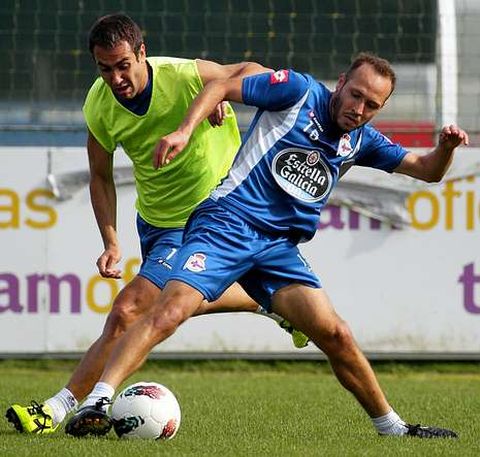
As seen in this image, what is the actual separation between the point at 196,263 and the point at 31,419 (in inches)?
48.1

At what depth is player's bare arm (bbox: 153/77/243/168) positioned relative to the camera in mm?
5805

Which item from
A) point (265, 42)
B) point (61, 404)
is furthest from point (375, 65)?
point (265, 42)

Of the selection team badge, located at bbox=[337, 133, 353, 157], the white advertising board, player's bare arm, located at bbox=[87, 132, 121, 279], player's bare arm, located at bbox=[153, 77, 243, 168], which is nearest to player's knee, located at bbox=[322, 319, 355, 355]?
team badge, located at bbox=[337, 133, 353, 157]

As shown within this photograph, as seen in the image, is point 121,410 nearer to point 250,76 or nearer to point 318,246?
point 250,76

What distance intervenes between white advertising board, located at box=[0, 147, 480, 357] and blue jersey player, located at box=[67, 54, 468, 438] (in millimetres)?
3960

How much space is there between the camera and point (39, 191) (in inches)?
411

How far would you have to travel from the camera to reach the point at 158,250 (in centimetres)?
719

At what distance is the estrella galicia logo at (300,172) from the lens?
251 inches

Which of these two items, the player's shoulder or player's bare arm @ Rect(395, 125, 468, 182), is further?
the player's shoulder

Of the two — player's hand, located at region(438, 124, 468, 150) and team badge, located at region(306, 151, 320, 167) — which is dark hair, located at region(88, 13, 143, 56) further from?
player's hand, located at region(438, 124, 468, 150)

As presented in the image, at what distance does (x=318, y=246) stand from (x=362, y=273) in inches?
16.1

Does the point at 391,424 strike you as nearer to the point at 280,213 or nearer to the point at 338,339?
the point at 338,339

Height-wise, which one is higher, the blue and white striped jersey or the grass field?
the blue and white striped jersey

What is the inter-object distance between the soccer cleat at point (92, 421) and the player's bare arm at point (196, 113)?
114 centimetres
